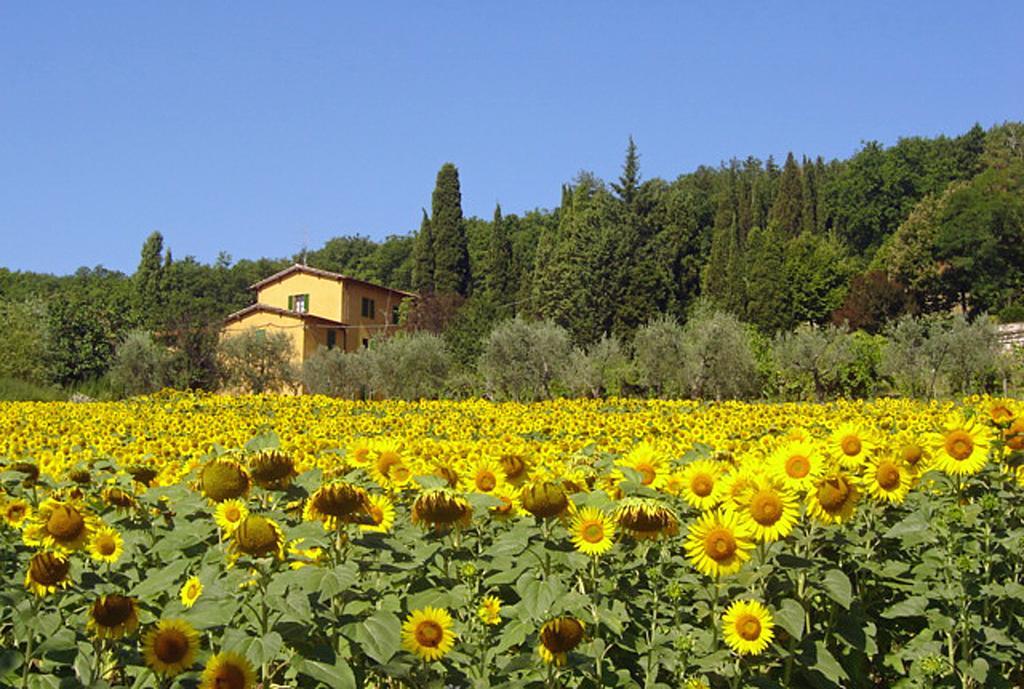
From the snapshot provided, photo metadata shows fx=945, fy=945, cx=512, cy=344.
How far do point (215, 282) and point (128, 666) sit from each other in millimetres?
79055

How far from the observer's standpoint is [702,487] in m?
Answer: 3.41

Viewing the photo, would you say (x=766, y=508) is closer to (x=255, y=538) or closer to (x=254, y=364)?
(x=255, y=538)

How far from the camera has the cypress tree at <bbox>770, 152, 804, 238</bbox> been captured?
3263 inches

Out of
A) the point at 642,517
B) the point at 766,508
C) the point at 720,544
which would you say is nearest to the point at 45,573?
the point at 642,517

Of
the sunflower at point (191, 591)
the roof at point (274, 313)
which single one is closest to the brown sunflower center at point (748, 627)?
the sunflower at point (191, 591)

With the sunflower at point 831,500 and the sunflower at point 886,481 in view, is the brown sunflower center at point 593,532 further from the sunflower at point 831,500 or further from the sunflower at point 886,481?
the sunflower at point 886,481

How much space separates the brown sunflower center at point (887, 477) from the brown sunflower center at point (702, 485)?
639 millimetres

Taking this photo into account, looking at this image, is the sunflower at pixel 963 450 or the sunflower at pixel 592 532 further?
the sunflower at pixel 963 450

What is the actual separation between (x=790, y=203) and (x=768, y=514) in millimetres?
85286

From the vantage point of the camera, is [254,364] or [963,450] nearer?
[963,450]

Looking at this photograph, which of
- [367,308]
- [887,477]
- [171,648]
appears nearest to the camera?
Result: [171,648]

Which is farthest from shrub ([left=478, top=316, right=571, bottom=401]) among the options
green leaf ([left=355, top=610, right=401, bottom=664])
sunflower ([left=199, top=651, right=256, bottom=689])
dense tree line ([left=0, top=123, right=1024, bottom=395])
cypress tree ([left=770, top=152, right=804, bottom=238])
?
cypress tree ([left=770, top=152, right=804, bottom=238])

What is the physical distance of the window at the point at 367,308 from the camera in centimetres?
5542

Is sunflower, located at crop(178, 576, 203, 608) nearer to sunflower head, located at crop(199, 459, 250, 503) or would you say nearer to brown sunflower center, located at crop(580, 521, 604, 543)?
sunflower head, located at crop(199, 459, 250, 503)
